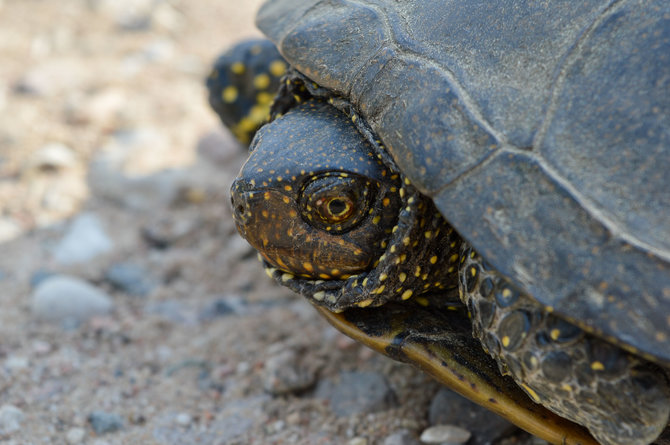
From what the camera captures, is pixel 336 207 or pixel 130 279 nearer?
pixel 336 207

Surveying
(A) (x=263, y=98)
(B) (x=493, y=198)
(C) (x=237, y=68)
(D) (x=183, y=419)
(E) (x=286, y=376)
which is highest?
(C) (x=237, y=68)

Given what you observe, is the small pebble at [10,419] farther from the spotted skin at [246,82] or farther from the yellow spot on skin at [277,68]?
the yellow spot on skin at [277,68]

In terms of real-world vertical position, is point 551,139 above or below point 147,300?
above

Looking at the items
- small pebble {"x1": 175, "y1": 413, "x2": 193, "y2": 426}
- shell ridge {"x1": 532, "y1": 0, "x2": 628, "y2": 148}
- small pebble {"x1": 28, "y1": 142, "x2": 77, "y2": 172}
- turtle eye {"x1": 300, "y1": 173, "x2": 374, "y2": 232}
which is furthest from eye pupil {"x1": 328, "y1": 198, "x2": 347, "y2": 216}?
small pebble {"x1": 28, "y1": 142, "x2": 77, "y2": 172}

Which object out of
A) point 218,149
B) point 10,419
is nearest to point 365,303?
point 10,419

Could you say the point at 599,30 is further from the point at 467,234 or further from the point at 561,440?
the point at 561,440

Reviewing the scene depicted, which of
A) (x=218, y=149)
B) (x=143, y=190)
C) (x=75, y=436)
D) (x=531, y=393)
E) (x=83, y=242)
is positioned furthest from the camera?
(x=218, y=149)

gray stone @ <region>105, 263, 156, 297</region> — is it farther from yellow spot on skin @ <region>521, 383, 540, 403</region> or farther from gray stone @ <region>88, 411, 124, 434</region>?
yellow spot on skin @ <region>521, 383, 540, 403</region>

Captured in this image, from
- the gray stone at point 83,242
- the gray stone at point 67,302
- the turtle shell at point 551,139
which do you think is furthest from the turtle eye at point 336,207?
the gray stone at point 83,242

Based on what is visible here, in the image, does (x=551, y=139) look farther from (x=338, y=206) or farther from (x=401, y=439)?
(x=401, y=439)
